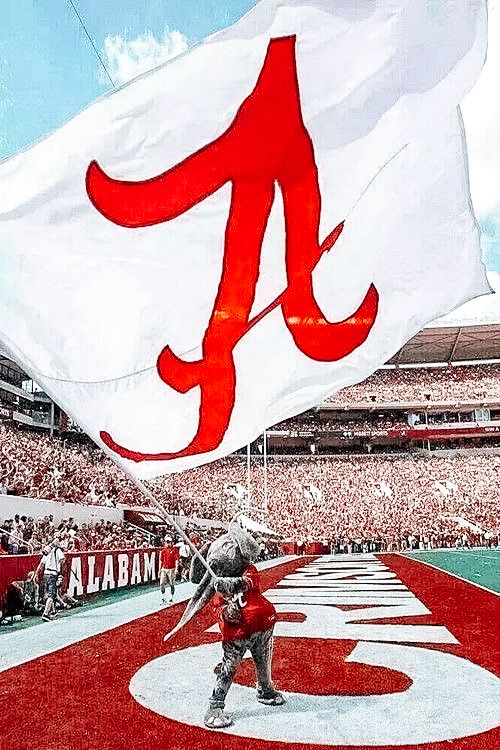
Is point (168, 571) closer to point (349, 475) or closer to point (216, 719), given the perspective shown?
point (216, 719)

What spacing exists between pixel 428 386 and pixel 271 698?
2100 inches

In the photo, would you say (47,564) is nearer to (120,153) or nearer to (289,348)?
(289,348)

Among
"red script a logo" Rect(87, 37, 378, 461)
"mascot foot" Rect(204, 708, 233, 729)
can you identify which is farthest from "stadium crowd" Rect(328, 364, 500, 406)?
"mascot foot" Rect(204, 708, 233, 729)

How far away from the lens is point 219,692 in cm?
446

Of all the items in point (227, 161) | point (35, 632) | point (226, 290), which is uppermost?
point (227, 161)

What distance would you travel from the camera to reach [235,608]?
4535 mm

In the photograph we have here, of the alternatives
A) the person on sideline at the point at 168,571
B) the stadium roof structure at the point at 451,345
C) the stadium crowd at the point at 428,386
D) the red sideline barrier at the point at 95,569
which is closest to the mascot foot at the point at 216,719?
the red sideline barrier at the point at 95,569

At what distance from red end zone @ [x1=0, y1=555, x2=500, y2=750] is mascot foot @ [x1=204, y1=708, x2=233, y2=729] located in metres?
0.08

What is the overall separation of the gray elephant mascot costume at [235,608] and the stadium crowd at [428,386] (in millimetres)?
49235

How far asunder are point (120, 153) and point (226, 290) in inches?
43.4

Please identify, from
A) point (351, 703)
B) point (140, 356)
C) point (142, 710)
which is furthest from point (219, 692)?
point (140, 356)

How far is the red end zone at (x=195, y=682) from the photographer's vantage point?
13.4ft

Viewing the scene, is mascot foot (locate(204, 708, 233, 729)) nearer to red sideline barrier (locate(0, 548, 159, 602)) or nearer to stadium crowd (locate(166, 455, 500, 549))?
red sideline barrier (locate(0, 548, 159, 602))

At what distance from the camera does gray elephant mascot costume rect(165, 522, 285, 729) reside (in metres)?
4.49
